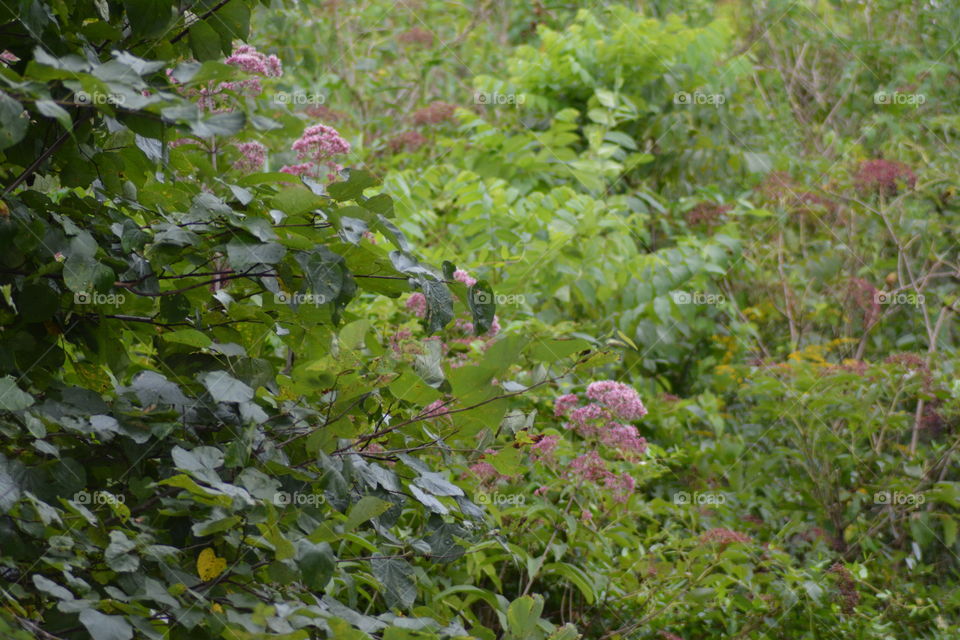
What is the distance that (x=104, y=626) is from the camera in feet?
3.03

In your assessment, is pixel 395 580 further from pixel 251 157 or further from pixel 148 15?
pixel 251 157

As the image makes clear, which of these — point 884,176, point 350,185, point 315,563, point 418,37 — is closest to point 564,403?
point 350,185

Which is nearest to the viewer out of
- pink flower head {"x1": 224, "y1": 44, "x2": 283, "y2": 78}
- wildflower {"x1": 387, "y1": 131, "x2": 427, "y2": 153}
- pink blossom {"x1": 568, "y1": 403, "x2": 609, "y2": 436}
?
pink flower head {"x1": 224, "y1": 44, "x2": 283, "y2": 78}

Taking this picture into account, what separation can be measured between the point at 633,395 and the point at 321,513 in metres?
1.26

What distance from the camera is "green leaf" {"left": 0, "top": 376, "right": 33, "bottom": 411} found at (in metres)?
0.98

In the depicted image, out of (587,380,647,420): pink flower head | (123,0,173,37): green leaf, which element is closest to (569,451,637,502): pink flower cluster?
(587,380,647,420): pink flower head

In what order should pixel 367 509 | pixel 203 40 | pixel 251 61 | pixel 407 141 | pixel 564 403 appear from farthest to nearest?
1. pixel 407 141
2. pixel 564 403
3. pixel 251 61
4. pixel 203 40
5. pixel 367 509

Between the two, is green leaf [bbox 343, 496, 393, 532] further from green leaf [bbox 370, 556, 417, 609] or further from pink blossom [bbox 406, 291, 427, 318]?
pink blossom [bbox 406, 291, 427, 318]

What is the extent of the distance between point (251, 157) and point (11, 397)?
48.5 inches

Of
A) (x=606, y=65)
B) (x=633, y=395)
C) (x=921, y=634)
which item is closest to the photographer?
(x=633, y=395)

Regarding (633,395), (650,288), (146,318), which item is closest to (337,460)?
(146,318)

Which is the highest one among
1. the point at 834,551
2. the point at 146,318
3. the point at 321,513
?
the point at 146,318

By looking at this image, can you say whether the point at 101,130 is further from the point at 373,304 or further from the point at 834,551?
the point at 834,551

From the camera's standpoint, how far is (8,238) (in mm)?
1110
